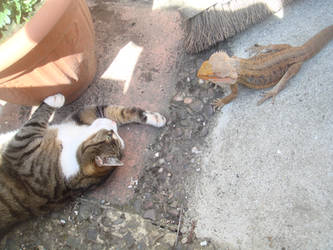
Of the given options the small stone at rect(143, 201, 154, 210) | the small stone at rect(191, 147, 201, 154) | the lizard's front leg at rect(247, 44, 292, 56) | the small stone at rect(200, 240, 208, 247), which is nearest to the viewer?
the small stone at rect(200, 240, 208, 247)

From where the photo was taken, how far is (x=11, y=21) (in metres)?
2.77

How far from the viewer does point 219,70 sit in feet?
8.73

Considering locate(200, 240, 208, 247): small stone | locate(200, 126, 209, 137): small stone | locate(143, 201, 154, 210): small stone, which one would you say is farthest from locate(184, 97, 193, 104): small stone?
locate(200, 240, 208, 247): small stone

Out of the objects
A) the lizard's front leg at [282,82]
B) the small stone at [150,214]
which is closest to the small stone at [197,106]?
the lizard's front leg at [282,82]

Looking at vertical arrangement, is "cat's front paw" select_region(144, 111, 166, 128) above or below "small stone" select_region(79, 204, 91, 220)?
above

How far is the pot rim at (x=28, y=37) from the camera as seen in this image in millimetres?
2357

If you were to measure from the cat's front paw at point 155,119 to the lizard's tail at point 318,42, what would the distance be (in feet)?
→ 4.85

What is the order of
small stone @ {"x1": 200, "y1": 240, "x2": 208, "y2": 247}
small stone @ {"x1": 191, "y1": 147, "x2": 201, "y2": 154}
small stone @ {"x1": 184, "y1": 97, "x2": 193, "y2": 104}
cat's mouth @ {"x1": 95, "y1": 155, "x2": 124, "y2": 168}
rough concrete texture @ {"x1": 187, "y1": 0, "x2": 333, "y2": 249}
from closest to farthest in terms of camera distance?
rough concrete texture @ {"x1": 187, "y1": 0, "x2": 333, "y2": 249}
small stone @ {"x1": 200, "y1": 240, "x2": 208, "y2": 247}
cat's mouth @ {"x1": 95, "y1": 155, "x2": 124, "y2": 168}
small stone @ {"x1": 191, "y1": 147, "x2": 201, "y2": 154}
small stone @ {"x1": 184, "y1": 97, "x2": 193, "y2": 104}

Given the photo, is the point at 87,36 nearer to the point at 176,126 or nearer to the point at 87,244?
the point at 176,126

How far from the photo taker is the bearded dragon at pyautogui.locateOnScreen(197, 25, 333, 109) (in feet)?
8.93

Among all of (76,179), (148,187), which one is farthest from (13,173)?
(148,187)

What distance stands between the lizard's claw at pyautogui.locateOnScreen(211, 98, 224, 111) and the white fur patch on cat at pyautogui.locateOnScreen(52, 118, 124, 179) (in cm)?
97

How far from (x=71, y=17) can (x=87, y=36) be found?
0.31 metres

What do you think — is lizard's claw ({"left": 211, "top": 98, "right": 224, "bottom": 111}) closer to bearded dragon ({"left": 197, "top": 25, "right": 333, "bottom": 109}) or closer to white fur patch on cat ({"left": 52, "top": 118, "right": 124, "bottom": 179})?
bearded dragon ({"left": 197, "top": 25, "right": 333, "bottom": 109})
